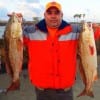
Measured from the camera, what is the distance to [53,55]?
5020 mm

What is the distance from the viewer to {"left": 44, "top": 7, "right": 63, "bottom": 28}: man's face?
16.2ft

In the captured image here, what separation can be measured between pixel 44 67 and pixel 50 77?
16cm

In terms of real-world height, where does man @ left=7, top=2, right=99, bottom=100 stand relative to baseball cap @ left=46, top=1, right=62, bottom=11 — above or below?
below

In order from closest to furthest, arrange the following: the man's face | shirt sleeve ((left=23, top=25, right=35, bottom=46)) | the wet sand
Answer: the man's face, shirt sleeve ((left=23, top=25, right=35, bottom=46)), the wet sand

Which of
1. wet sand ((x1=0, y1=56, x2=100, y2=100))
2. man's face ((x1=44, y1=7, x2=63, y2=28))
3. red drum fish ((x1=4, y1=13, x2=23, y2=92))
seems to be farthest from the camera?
wet sand ((x1=0, y1=56, x2=100, y2=100))

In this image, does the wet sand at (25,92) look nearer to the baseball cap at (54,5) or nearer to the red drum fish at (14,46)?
the red drum fish at (14,46)

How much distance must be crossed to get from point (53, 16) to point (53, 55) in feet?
Answer: 1.68

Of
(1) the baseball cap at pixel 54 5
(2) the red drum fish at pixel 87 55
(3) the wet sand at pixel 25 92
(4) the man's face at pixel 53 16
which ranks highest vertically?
(1) the baseball cap at pixel 54 5

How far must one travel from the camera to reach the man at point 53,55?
5023mm

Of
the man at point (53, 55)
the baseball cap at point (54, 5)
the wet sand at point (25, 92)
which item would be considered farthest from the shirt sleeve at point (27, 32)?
the wet sand at point (25, 92)

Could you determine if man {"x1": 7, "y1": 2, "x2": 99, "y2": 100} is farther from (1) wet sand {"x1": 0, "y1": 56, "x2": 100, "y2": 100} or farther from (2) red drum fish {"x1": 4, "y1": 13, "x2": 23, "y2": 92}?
(1) wet sand {"x1": 0, "y1": 56, "x2": 100, "y2": 100}

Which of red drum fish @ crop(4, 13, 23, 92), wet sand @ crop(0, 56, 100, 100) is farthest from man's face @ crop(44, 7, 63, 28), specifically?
wet sand @ crop(0, 56, 100, 100)

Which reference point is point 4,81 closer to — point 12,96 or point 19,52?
point 12,96

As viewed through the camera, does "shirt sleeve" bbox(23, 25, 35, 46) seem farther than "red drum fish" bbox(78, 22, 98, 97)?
Yes
